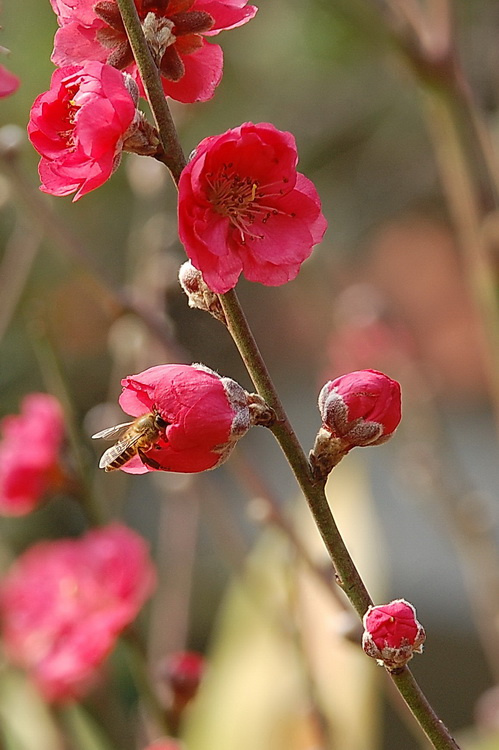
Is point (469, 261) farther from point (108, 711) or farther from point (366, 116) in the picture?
point (366, 116)

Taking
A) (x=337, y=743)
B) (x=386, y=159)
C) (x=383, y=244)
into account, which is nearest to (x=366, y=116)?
(x=386, y=159)

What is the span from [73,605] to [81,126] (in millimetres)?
507

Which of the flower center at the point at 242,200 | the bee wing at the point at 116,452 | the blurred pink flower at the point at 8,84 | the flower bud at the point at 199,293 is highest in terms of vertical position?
the blurred pink flower at the point at 8,84

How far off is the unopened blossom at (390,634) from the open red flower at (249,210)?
108 millimetres

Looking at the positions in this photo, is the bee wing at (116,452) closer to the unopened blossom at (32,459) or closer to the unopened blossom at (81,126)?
the unopened blossom at (81,126)

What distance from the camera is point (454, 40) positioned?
72 centimetres

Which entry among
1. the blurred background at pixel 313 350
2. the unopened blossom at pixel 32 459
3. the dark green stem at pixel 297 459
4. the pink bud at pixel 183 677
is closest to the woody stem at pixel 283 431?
the dark green stem at pixel 297 459

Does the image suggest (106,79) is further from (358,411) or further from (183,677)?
(183,677)

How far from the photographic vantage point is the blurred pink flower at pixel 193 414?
0.98ft

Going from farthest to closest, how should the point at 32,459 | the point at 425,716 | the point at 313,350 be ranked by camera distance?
the point at 313,350 < the point at 32,459 < the point at 425,716

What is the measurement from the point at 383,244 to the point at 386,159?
47 cm

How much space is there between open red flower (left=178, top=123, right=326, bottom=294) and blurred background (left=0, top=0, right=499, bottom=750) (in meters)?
0.22

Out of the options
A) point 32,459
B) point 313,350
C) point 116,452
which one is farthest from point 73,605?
point 313,350

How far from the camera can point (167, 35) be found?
31 centimetres
